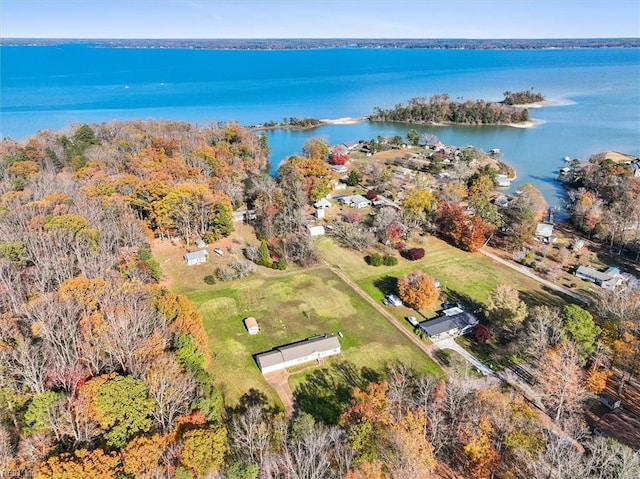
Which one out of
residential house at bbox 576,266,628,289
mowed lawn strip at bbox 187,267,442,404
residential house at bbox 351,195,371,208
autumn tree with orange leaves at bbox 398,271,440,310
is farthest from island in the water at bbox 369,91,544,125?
autumn tree with orange leaves at bbox 398,271,440,310

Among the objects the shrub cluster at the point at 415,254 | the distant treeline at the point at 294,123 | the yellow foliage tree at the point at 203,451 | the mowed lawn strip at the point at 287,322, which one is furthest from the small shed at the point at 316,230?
the distant treeline at the point at 294,123

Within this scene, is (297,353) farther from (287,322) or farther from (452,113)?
(452,113)

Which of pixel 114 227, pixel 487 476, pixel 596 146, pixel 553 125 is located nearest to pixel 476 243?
pixel 487 476

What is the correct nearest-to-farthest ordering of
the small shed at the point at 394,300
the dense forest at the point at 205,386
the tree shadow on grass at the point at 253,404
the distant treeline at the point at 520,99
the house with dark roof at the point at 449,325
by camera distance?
the dense forest at the point at 205,386 → the tree shadow on grass at the point at 253,404 → the house with dark roof at the point at 449,325 → the small shed at the point at 394,300 → the distant treeline at the point at 520,99

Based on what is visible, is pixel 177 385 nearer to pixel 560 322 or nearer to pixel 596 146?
pixel 560 322

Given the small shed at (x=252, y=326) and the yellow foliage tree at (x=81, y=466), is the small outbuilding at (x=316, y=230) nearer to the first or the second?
the small shed at (x=252, y=326)

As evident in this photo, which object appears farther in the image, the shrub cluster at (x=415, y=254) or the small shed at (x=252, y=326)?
the shrub cluster at (x=415, y=254)

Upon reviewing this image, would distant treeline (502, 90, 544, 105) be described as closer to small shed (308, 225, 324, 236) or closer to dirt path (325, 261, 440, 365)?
small shed (308, 225, 324, 236)
